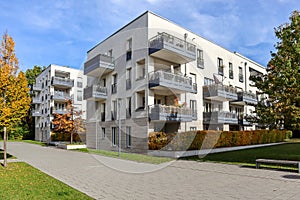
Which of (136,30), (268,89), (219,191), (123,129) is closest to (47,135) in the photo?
(123,129)

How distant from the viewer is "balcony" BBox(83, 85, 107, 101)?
26.2 m

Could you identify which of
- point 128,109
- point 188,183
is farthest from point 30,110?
point 188,183

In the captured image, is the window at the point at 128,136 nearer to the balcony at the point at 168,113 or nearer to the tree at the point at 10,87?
the balcony at the point at 168,113

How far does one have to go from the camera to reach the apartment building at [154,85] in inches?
835

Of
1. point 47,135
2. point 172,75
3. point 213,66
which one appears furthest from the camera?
point 47,135

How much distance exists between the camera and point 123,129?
78.1ft

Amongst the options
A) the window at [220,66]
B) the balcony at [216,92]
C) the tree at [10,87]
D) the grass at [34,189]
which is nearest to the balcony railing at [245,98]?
the balcony at [216,92]

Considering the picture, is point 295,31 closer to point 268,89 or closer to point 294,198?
point 268,89

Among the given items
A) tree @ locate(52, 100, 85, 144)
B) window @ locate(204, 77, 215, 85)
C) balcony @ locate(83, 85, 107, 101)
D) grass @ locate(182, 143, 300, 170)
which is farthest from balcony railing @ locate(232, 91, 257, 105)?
tree @ locate(52, 100, 85, 144)

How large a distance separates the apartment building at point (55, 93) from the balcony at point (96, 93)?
15948 mm

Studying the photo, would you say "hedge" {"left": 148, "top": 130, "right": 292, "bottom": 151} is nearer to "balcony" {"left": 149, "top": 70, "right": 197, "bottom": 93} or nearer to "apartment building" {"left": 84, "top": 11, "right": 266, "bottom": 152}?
"apartment building" {"left": 84, "top": 11, "right": 266, "bottom": 152}

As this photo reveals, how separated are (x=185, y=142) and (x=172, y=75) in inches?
224

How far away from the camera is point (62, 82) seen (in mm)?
44844

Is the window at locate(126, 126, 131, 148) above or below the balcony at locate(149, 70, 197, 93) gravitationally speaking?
below
